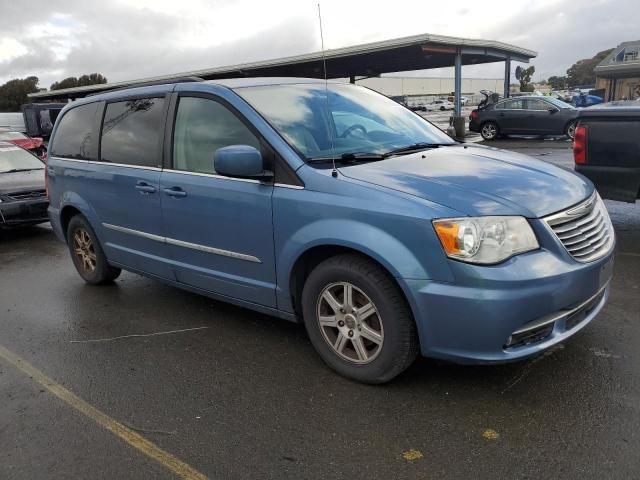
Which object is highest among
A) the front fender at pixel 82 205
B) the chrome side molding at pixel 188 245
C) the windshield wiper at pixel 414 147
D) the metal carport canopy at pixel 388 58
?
the metal carport canopy at pixel 388 58

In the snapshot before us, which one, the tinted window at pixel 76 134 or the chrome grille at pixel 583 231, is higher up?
the tinted window at pixel 76 134

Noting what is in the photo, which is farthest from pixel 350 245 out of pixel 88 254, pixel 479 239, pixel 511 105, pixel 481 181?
pixel 511 105

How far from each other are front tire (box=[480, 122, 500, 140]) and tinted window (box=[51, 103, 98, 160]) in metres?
17.3

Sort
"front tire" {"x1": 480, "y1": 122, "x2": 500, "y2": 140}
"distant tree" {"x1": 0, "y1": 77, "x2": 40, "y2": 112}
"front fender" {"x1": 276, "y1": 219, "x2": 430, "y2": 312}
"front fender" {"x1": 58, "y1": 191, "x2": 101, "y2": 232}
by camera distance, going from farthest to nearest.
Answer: "distant tree" {"x1": 0, "y1": 77, "x2": 40, "y2": 112} < "front tire" {"x1": 480, "y1": 122, "x2": 500, "y2": 140} < "front fender" {"x1": 58, "y1": 191, "x2": 101, "y2": 232} < "front fender" {"x1": 276, "y1": 219, "x2": 430, "y2": 312}

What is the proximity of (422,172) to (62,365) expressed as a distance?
2.70 metres

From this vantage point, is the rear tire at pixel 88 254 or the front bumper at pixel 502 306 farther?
the rear tire at pixel 88 254

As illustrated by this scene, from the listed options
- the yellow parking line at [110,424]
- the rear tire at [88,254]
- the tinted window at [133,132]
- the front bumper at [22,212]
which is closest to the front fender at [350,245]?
the yellow parking line at [110,424]

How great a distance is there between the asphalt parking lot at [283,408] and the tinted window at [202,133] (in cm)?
128

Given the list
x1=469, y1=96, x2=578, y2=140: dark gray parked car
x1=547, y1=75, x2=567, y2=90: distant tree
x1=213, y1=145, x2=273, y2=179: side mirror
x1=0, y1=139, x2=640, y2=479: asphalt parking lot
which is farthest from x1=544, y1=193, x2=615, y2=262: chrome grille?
x1=547, y1=75, x2=567, y2=90: distant tree

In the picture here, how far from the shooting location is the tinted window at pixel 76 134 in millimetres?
5168

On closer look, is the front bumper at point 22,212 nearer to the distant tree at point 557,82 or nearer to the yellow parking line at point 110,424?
the yellow parking line at point 110,424

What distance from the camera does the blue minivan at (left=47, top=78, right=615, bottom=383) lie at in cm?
283

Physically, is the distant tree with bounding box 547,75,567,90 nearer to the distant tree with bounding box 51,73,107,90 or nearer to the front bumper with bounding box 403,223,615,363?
the distant tree with bounding box 51,73,107,90

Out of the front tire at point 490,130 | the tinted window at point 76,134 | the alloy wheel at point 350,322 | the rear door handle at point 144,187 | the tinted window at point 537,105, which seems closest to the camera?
the alloy wheel at point 350,322
